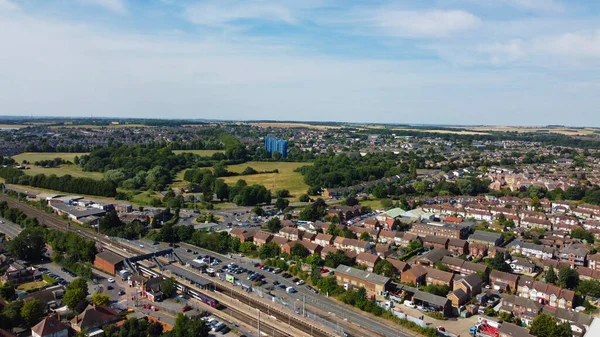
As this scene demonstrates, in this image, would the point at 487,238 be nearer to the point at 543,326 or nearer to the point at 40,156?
the point at 543,326

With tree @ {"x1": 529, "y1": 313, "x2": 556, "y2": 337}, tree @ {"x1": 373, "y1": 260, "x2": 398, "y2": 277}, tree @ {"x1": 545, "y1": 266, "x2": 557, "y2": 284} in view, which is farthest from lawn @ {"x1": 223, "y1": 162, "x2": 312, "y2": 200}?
tree @ {"x1": 529, "y1": 313, "x2": 556, "y2": 337}

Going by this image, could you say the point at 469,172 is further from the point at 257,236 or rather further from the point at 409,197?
the point at 257,236

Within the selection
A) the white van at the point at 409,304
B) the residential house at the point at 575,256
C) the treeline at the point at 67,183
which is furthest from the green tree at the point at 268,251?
the treeline at the point at 67,183

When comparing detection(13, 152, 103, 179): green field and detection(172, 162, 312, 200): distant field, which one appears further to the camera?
detection(13, 152, 103, 179): green field

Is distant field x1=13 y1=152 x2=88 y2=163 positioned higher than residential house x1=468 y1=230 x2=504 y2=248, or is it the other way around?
distant field x1=13 y1=152 x2=88 y2=163

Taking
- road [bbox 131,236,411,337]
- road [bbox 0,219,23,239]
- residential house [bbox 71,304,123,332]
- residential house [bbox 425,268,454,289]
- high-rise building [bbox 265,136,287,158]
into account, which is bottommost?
road [bbox 131,236,411,337]

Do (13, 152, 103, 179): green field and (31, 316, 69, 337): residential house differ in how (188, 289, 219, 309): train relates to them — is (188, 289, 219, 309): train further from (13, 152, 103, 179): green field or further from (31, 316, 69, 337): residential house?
(13, 152, 103, 179): green field

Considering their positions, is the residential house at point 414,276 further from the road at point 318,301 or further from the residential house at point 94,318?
the residential house at point 94,318
